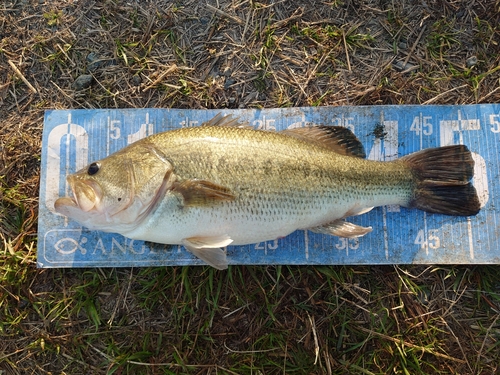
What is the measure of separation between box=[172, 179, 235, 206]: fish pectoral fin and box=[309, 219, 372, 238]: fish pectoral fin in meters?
0.86

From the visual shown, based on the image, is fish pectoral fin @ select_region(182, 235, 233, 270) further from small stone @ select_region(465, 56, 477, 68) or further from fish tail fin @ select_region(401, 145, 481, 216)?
→ small stone @ select_region(465, 56, 477, 68)

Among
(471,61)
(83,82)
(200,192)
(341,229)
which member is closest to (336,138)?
(341,229)

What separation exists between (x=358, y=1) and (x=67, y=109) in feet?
9.97

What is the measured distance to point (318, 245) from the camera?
3543 mm

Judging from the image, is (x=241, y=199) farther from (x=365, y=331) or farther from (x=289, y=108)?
(x=365, y=331)

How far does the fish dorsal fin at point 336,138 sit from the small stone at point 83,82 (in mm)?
2068

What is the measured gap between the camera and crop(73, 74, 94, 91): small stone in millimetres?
3748

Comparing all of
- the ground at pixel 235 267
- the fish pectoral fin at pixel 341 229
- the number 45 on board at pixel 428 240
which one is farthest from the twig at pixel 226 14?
the number 45 on board at pixel 428 240

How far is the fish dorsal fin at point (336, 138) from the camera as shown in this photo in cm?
327

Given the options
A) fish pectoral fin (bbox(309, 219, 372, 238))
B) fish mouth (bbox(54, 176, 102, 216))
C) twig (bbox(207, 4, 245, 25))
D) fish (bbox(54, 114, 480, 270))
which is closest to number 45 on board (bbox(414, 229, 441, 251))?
fish (bbox(54, 114, 480, 270))

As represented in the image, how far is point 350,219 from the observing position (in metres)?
3.57

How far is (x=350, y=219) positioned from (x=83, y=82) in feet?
9.42

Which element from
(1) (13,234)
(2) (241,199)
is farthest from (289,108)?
(1) (13,234)

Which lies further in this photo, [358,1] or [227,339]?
[358,1]
